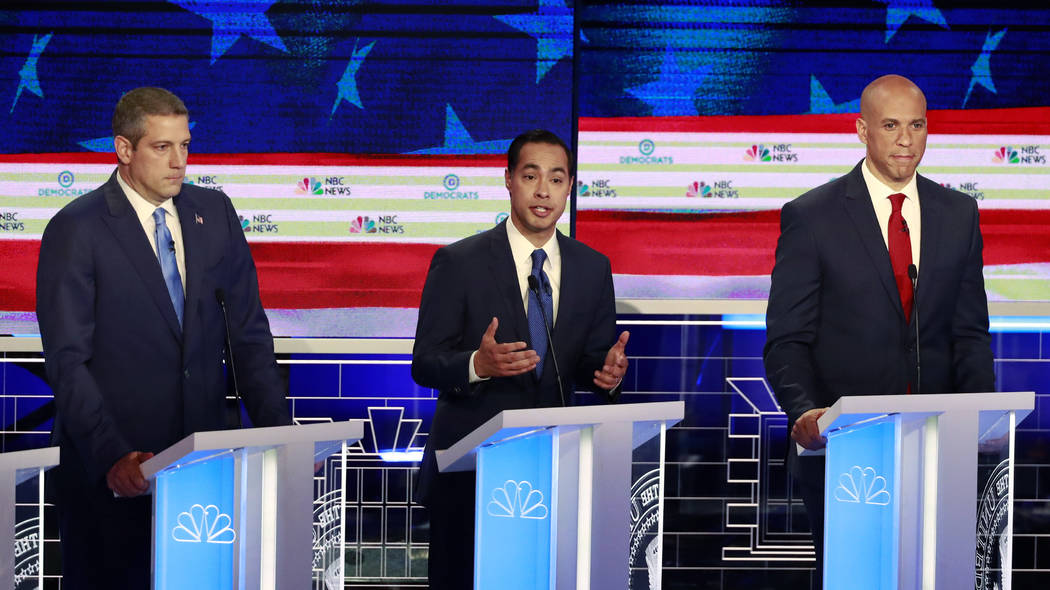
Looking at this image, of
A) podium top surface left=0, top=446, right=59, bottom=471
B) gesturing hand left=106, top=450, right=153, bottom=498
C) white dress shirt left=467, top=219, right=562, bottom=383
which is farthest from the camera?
white dress shirt left=467, top=219, right=562, bottom=383

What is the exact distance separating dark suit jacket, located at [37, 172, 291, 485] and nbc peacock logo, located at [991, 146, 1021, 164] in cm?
323

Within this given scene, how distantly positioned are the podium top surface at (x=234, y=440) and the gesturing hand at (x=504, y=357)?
61cm

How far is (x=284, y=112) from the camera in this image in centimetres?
502

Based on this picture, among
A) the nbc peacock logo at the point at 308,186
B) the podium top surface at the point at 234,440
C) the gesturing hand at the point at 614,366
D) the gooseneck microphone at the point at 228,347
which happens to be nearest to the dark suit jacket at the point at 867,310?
the gesturing hand at the point at 614,366

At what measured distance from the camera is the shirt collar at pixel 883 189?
11.6 feet

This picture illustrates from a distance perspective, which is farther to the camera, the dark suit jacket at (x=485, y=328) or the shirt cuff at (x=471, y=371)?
the dark suit jacket at (x=485, y=328)

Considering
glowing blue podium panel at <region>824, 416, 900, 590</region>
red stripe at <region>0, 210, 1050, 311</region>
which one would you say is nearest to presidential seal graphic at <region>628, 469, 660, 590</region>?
glowing blue podium panel at <region>824, 416, 900, 590</region>

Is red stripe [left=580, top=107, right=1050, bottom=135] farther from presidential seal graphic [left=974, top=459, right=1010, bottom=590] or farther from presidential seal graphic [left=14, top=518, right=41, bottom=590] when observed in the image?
presidential seal graphic [left=14, top=518, right=41, bottom=590]

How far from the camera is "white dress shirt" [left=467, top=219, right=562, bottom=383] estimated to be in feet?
11.8

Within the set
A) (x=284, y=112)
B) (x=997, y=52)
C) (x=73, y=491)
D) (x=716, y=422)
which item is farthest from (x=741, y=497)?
(x=73, y=491)

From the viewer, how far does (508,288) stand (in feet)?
11.7

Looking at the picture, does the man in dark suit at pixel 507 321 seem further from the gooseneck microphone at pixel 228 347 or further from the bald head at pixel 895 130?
the bald head at pixel 895 130

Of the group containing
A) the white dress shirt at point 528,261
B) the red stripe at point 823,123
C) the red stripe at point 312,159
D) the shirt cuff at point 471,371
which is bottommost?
the shirt cuff at point 471,371

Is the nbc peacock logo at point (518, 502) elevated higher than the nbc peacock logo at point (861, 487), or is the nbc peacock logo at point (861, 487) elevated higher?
the nbc peacock logo at point (861, 487)
